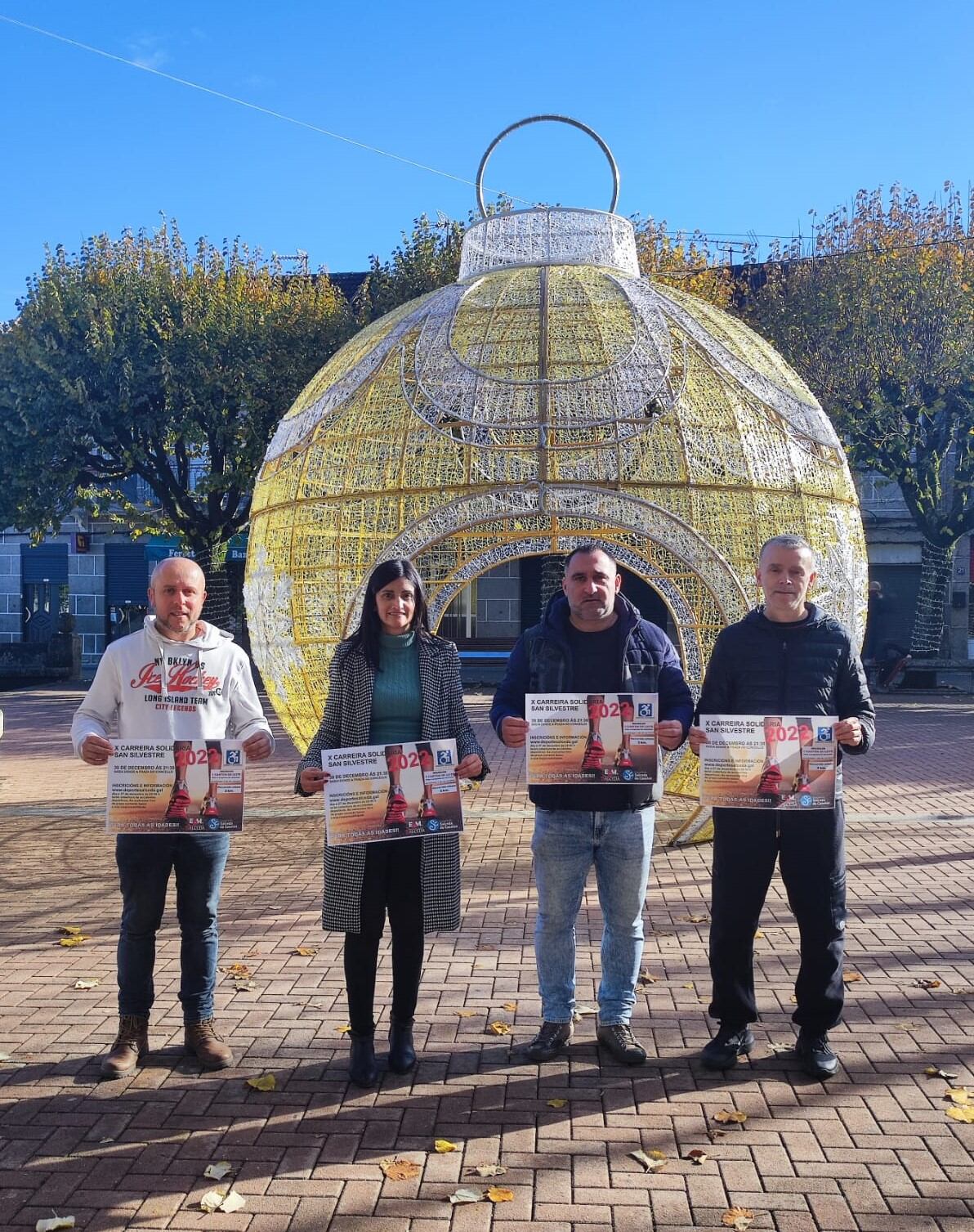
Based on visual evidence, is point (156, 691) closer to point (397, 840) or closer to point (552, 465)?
point (397, 840)

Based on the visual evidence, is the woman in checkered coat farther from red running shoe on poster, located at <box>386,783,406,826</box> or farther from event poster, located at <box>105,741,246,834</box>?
event poster, located at <box>105,741,246,834</box>

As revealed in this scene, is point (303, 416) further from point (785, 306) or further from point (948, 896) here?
point (785, 306)

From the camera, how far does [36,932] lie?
19.9 ft

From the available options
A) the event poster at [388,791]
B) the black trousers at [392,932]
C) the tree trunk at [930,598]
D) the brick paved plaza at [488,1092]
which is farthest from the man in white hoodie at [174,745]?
the tree trunk at [930,598]

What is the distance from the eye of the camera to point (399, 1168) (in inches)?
138

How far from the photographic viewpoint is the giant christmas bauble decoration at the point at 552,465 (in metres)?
7.51

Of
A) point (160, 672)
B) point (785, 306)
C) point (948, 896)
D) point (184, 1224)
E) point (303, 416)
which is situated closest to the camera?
point (184, 1224)

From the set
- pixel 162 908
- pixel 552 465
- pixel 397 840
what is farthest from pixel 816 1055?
pixel 552 465

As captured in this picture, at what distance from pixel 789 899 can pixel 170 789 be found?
2.35m

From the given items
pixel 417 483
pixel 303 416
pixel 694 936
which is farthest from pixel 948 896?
pixel 303 416

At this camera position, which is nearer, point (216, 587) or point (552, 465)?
point (552, 465)

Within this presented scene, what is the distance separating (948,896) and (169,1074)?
4.67 metres

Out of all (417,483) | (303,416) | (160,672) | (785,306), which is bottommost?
(160,672)

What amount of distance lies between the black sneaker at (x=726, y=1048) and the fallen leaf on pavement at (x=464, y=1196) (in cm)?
122
